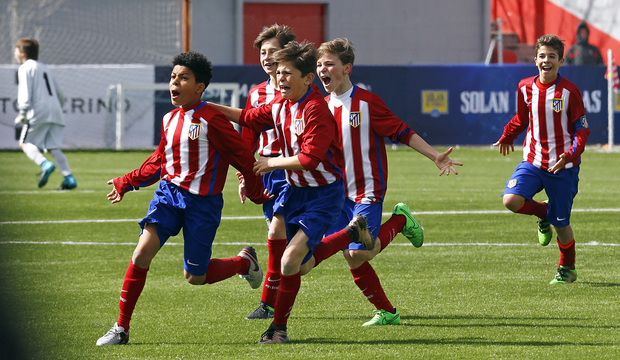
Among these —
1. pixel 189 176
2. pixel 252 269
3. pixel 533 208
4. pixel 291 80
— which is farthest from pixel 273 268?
pixel 533 208

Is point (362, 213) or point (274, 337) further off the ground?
point (362, 213)

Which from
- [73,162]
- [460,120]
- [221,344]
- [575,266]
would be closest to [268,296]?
[221,344]

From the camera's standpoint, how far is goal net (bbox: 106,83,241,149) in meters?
22.0

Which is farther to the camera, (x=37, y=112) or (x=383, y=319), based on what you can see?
(x=37, y=112)

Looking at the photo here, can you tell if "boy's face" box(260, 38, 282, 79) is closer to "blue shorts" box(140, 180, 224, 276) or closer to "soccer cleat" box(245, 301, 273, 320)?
"blue shorts" box(140, 180, 224, 276)

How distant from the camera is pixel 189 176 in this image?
5.64 m

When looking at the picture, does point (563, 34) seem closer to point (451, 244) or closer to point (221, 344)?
point (451, 244)

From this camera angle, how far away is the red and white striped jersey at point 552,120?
25.1 feet

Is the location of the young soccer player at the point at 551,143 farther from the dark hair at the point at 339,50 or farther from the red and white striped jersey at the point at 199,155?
the red and white striped jersey at the point at 199,155

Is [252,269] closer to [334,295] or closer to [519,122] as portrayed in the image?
[334,295]

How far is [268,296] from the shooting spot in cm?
618

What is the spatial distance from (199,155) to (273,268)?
0.90 m

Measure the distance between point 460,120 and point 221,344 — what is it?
17690 mm

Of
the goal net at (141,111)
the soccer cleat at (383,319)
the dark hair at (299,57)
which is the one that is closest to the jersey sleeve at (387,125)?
the dark hair at (299,57)
